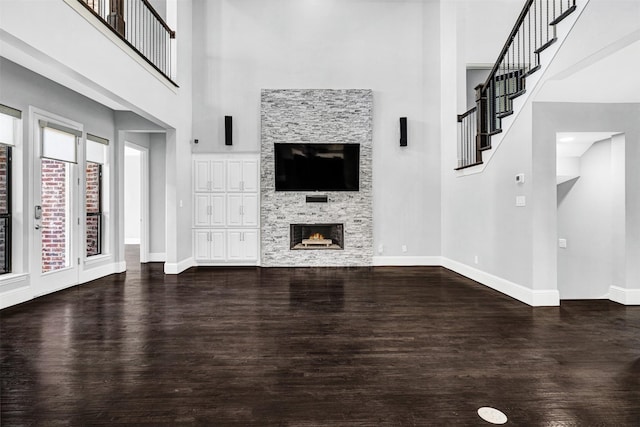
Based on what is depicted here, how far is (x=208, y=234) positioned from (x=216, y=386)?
4.99m

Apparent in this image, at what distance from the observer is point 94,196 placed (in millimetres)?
6027

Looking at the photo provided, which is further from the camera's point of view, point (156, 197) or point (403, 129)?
point (156, 197)

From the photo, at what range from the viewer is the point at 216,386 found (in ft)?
7.44

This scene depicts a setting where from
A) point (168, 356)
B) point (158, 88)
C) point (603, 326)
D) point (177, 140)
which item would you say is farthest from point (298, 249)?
point (603, 326)

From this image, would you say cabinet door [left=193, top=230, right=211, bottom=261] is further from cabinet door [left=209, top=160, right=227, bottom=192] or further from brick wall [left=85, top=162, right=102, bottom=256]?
Answer: brick wall [left=85, top=162, right=102, bottom=256]

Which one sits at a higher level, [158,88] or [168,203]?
[158,88]

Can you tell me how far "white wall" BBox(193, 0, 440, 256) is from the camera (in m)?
7.04

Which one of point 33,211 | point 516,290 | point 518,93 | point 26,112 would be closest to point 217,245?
point 33,211

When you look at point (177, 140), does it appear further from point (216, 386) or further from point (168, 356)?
point (216, 386)

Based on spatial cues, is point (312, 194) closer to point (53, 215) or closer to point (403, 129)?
point (403, 129)

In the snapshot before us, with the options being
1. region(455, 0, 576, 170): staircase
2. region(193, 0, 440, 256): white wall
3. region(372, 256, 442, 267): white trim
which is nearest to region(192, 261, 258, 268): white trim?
region(193, 0, 440, 256): white wall

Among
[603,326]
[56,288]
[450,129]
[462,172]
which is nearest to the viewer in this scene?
[603,326]

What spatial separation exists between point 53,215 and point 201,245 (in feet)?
8.20

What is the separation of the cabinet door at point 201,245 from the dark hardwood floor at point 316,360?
→ 2314mm
